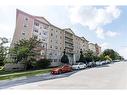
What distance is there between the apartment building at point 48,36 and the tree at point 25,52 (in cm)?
567

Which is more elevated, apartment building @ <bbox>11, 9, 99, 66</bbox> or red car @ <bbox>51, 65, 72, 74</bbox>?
apartment building @ <bbox>11, 9, 99, 66</bbox>

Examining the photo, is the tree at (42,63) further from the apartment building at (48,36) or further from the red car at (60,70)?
the red car at (60,70)

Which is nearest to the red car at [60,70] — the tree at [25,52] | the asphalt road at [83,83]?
the asphalt road at [83,83]

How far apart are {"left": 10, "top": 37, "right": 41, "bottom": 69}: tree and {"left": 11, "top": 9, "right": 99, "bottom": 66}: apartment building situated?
567cm

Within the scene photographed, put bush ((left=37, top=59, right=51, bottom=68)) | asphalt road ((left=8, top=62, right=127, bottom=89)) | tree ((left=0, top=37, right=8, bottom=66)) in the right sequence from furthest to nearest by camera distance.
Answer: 1. bush ((left=37, top=59, right=51, bottom=68))
2. tree ((left=0, top=37, right=8, bottom=66))
3. asphalt road ((left=8, top=62, right=127, bottom=89))

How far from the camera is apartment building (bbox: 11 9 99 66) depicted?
1786 inches

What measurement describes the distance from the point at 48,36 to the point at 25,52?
65.4ft

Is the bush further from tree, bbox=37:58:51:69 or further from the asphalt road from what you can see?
the asphalt road

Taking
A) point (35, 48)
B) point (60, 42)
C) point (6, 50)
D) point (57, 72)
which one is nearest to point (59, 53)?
point (60, 42)

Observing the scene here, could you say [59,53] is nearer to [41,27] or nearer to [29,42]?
[41,27]

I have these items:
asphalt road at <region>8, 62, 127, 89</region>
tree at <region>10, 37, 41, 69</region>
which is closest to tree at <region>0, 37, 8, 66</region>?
tree at <region>10, 37, 41, 69</region>

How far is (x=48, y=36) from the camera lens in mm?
54500

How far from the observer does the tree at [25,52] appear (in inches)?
1388

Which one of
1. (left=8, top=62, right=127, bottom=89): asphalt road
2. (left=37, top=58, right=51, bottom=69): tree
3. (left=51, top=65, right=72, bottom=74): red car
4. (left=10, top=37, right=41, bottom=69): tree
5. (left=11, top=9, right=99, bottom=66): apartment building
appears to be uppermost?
(left=11, top=9, right=99, bottom=66): apartment building
